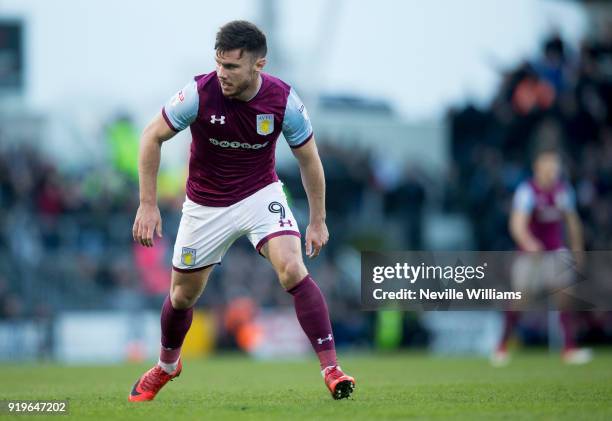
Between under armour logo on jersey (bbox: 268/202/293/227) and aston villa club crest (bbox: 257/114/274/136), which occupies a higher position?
aston villa club crest (bbox: 257/114/274/136)

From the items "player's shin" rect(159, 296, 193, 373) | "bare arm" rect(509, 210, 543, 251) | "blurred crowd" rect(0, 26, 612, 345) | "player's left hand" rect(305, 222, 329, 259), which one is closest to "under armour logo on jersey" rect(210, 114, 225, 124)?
"player's left hand" rect(305, 222, 329, 259)

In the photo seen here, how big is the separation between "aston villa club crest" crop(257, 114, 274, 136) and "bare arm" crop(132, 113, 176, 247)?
60 cm

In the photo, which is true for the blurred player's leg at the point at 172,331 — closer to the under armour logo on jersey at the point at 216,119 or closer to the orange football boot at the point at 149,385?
the orange football boot at the point at 149,385

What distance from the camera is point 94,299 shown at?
20.5 metres

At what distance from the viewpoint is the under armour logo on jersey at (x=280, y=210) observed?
7859mm

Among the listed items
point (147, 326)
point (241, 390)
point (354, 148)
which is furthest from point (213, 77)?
point (354, 148)

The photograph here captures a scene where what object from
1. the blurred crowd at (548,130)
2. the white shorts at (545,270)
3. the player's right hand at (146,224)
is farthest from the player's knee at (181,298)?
the blurred crowd at (548,130)

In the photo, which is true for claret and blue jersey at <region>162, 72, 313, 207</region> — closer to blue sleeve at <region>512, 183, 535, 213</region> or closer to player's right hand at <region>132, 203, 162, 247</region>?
player's right hand at <region>132, 203, 162, 247</region>

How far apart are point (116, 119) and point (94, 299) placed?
9.48 m

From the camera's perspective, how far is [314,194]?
8008mm

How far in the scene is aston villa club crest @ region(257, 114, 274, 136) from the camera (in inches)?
302

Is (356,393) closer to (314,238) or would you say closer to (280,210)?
(314,238)

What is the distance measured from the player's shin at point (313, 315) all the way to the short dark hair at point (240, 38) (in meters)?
1.68

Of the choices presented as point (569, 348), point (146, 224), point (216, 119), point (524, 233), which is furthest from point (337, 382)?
point (569, 348)
